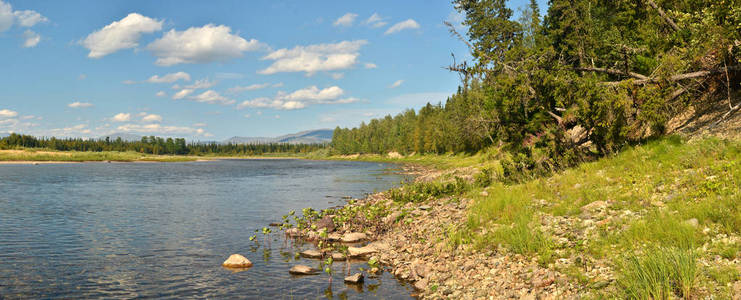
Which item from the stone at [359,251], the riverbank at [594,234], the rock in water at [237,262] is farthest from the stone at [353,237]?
the rock in water at [237,262]

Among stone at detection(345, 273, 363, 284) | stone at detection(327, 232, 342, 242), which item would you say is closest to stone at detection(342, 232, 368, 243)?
stone at detection(327, 232, 342, 242)

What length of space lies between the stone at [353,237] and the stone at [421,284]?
6.31 meters

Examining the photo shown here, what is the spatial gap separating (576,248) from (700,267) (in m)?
3.00

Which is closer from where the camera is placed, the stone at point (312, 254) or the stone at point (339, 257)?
the stone at point (339, 257)

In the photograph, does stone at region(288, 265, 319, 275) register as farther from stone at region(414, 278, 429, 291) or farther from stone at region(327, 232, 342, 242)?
stone at region(327, 232, 342, 242)

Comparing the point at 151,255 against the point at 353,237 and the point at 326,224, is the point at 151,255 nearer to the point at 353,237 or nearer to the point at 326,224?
the point at 326,224

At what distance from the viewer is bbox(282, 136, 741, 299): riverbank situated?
8.40 metres

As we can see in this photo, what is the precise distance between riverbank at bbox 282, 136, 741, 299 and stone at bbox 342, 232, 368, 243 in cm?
68

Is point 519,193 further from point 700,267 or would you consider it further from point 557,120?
point 700,267

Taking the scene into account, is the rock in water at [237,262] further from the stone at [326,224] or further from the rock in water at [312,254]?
the stone at [326,224]

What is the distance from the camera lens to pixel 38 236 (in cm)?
2041

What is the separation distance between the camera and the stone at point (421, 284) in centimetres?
1180

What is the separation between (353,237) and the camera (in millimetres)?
18406

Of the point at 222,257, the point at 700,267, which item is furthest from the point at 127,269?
the point at 700,267
